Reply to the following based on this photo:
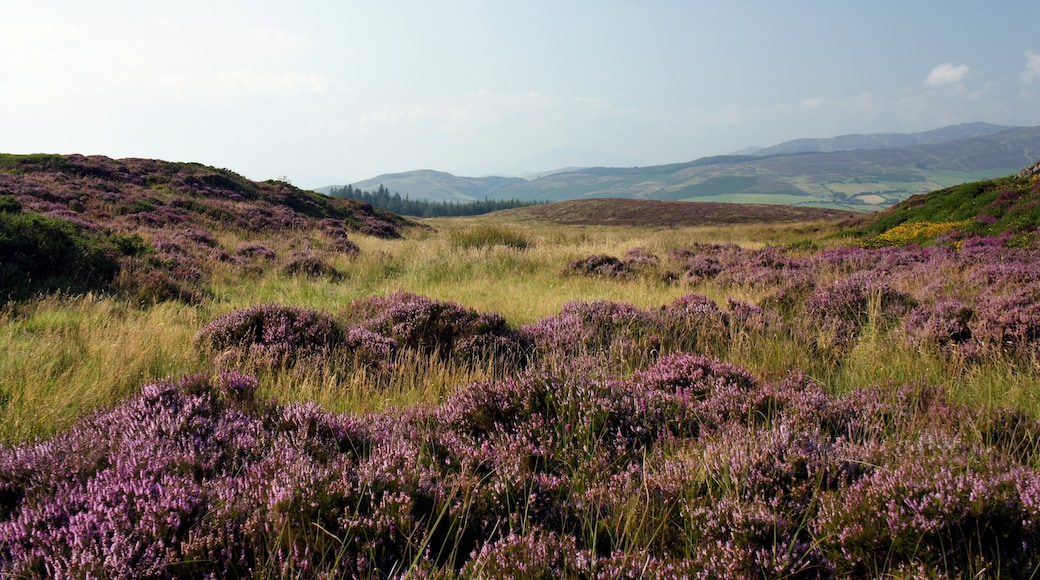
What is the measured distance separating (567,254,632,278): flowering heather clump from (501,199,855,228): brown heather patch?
184 feet

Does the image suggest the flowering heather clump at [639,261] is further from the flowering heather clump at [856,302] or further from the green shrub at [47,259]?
the green shrub at [47,259]

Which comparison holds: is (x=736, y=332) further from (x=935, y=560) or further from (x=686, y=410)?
(x=935, y=560)

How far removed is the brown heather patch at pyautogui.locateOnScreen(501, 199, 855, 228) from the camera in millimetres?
70000

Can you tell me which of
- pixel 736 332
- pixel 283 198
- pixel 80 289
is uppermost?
pixel 283 198

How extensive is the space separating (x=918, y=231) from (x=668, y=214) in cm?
6118

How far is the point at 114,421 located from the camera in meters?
3.01

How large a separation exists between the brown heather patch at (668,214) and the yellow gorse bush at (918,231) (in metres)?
47.3

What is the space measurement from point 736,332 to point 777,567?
4.26 m

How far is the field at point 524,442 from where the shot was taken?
1.92 meters

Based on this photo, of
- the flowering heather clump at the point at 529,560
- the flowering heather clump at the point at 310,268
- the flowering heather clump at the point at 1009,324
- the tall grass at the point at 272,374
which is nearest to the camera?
the flowering heather clump at the point at 529,560

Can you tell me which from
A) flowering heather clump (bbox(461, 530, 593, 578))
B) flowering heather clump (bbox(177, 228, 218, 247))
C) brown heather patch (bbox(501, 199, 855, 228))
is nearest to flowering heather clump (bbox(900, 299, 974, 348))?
flowering heather clump (bbox(461, 530, 593, 578))

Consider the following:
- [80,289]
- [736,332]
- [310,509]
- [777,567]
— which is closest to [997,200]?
[736,332]

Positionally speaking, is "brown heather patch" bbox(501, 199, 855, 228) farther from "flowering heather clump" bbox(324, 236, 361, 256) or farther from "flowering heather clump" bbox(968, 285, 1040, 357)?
"flowering heather clump" bbox(968, 285, 1040, 357)

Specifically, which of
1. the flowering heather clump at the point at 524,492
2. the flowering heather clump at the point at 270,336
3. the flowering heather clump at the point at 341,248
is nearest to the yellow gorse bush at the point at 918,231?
the flowering heather clump at the point at 524,492
